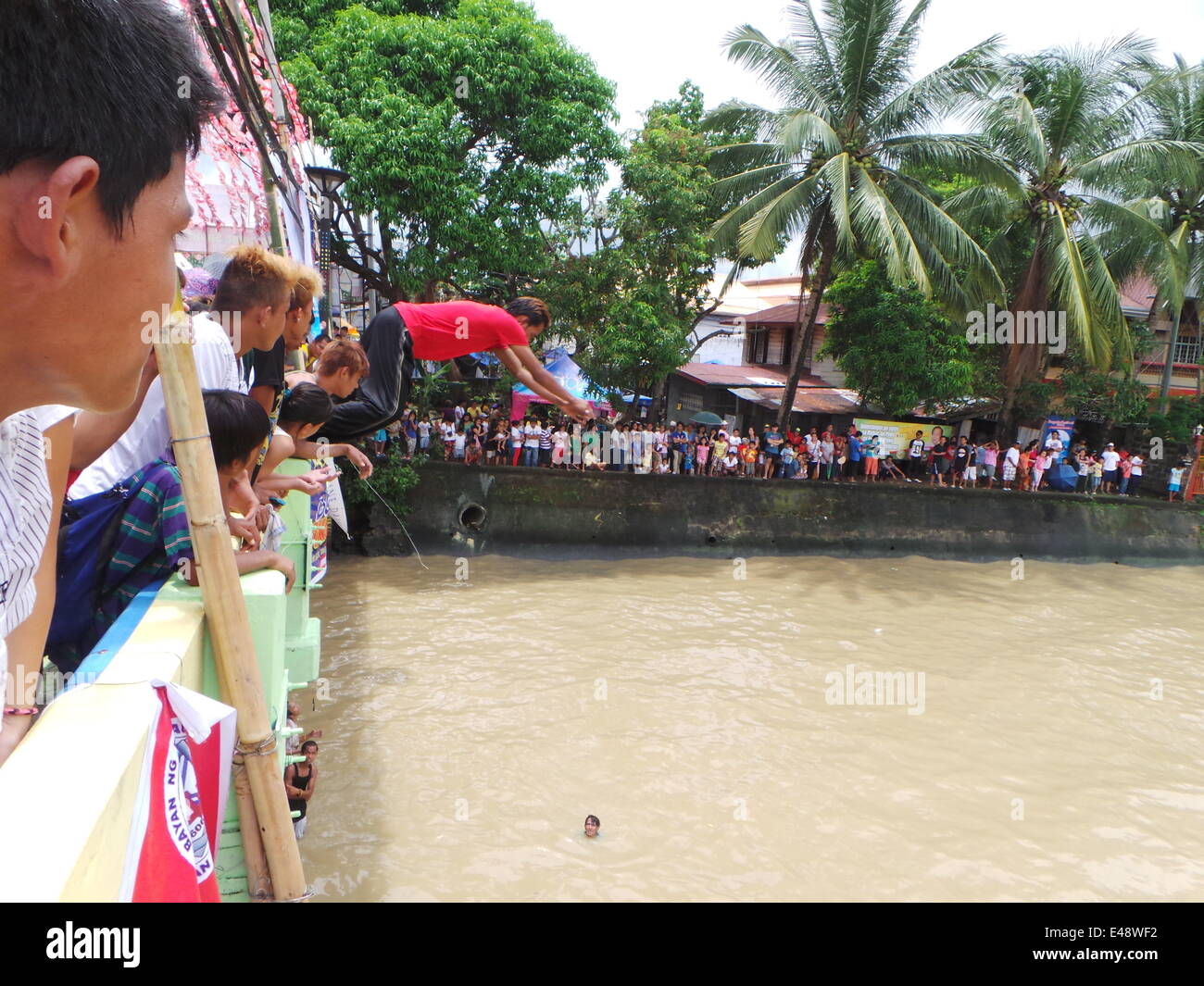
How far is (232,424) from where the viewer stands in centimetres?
282

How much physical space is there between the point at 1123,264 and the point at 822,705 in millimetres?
16255

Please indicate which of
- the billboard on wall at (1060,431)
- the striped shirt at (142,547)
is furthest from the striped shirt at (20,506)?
the billboard on wall at (1060,431)

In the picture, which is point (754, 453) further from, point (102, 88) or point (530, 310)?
point (102, 88)

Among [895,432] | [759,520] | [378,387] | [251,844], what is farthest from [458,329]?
[895,432]

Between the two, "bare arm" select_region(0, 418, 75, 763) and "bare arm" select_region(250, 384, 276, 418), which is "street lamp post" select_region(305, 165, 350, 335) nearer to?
"bare arm" select_region(250, 384, 276, 418)

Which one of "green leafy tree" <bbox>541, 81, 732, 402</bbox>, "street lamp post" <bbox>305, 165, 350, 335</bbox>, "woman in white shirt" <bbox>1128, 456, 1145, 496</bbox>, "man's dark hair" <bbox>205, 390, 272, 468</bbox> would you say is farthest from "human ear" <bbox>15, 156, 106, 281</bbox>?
"woman in white shirt" <bbox>1128, 456, 1145, 496</bbox>

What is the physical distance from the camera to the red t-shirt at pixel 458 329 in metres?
5.46

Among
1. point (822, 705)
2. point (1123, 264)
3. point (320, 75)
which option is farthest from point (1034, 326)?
point (320, 75)

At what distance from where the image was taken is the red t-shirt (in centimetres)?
546

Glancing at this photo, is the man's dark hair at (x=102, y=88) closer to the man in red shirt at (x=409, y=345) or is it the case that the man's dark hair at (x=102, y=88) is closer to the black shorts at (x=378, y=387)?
the man in red shirt at (x=409, y=345)

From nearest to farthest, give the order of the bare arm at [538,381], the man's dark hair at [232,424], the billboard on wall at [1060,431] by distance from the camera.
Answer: the man's dark hair at [232,424]
the bare arm at [538,381]
the billboard on wall at [1060,431]

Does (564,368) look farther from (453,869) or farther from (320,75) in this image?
(453,869)

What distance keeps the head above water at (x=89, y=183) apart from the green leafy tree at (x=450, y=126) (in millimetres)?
14239

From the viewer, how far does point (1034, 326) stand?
1959cm
